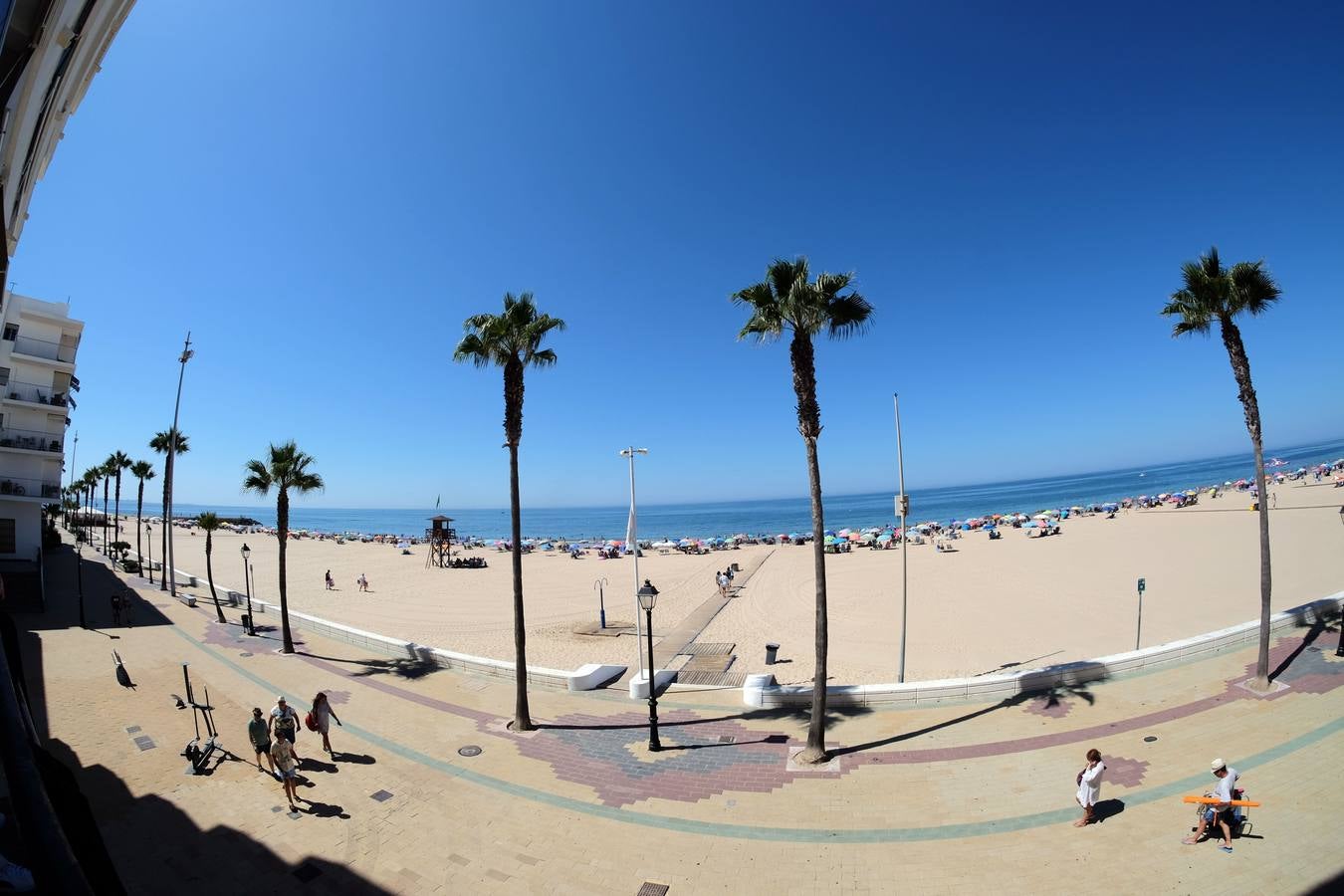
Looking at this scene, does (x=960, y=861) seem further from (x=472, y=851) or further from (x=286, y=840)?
(x=286, y=840)

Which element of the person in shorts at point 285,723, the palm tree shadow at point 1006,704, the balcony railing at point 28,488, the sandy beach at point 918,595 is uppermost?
the balcony railing at point 28,488

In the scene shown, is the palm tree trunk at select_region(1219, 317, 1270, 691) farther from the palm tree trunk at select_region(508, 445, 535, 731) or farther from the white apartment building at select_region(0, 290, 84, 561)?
the white apartment building at select_region(0, 290, 84, 561)

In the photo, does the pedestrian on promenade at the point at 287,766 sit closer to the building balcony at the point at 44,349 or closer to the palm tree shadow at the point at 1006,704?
the palm tree shadow at the point at 1006,704

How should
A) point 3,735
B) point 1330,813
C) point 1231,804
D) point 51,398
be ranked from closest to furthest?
point 3,735, point 1231,804, point 1330,813, point 51,398

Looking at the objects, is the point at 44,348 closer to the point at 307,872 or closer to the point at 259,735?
the point at 259,735

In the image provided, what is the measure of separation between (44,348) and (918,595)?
54.0 m

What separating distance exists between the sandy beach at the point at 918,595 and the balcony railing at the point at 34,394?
1502 centimetres

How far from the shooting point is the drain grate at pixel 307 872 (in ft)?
24.0

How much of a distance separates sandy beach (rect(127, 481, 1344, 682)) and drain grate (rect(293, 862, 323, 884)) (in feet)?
39.0

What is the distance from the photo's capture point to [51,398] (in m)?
33.3

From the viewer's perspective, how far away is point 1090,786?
747 centimetres

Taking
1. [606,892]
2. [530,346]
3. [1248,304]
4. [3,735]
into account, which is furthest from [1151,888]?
[530,346]

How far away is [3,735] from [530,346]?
12.5 metres

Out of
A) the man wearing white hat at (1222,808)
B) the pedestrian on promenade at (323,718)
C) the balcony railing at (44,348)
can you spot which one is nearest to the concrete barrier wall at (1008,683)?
the man wearing white hat at (1222,808)
